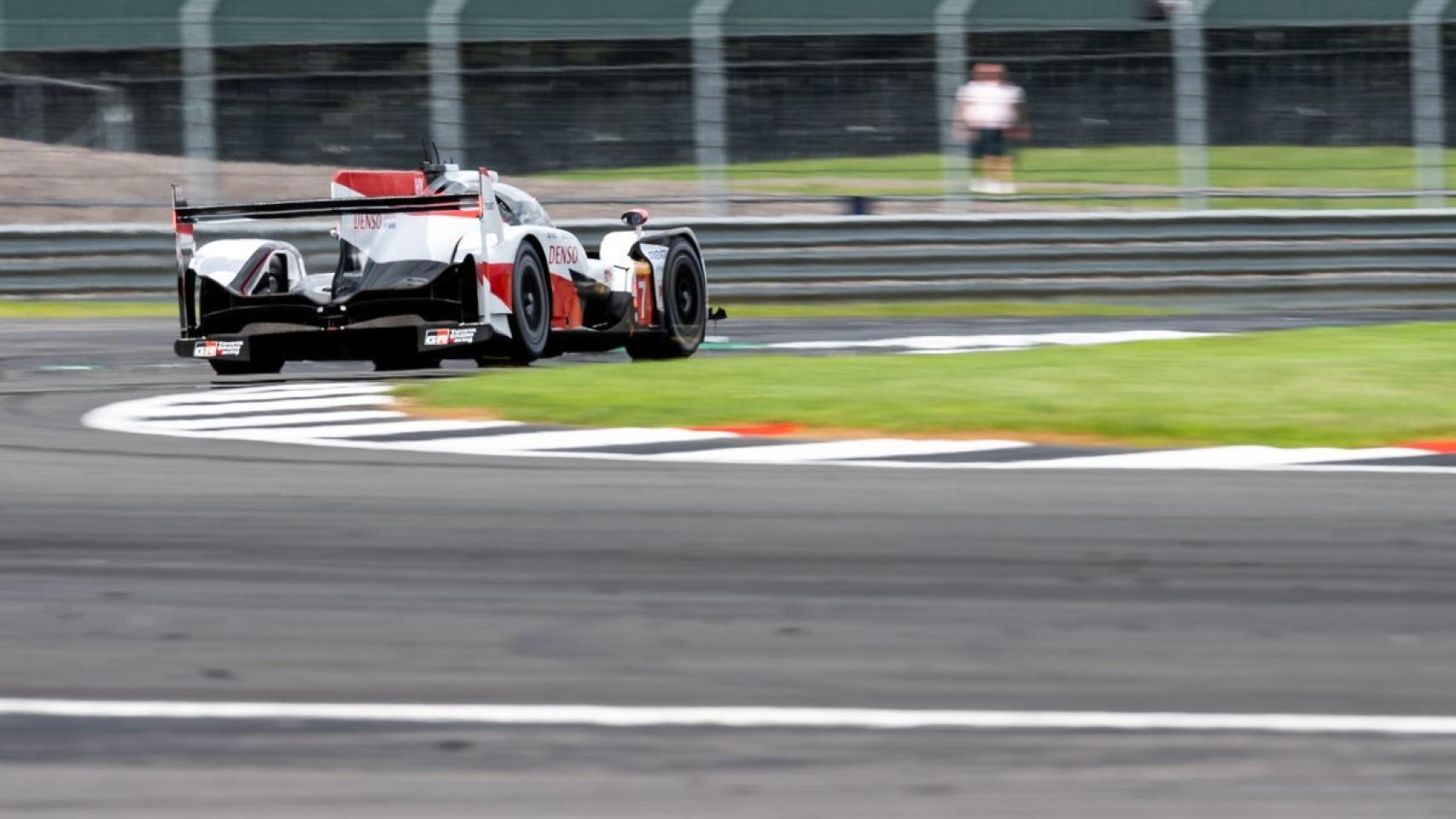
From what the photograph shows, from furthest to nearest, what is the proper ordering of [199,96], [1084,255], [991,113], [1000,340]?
[1084,255] → [199,96] → [991,113] → [1000,340]

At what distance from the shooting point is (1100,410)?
900 cm

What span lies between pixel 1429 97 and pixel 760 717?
14.4m

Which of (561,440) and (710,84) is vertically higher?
(710,84)

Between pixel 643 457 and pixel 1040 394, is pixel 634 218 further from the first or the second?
pixel 643 457

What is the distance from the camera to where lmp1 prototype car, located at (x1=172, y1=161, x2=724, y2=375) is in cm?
1154

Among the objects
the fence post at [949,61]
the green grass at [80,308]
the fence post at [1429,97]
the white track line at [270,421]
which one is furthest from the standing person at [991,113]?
the white track line at [270,421]

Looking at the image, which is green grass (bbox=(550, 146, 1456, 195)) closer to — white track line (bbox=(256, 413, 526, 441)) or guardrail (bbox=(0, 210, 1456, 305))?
guardrail (bbox=(0, 210, 1456, 305))

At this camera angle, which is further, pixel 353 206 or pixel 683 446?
pixel 353 206

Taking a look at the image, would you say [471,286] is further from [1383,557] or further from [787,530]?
[1383,557]

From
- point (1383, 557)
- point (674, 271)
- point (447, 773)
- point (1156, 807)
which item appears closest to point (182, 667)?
point (447, 773)

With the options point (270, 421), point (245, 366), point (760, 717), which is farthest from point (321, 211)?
point (760, 717)

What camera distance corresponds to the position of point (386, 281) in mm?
11719

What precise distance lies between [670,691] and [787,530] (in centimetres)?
188

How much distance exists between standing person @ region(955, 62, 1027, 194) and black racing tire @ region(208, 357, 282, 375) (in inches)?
271
